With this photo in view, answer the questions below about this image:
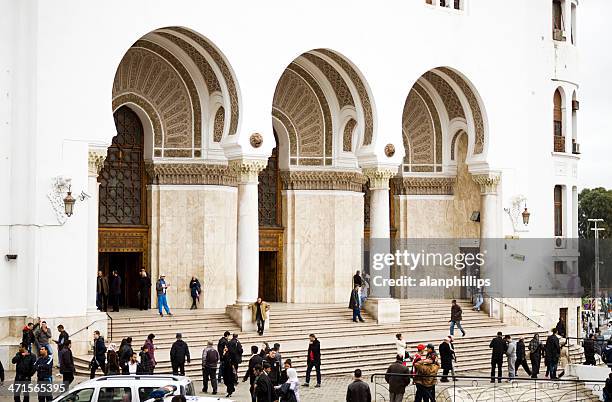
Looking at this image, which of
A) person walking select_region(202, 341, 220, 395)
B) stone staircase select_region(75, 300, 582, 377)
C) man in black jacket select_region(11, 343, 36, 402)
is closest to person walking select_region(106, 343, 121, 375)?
man in black jacket select_region(11, 343, 36, 402)

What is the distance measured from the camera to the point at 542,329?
32.0 metres

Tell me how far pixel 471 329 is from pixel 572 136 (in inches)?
365

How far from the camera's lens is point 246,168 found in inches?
1030

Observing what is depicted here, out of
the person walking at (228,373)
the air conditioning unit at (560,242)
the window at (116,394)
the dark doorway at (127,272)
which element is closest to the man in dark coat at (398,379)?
the person walking at (228,373)

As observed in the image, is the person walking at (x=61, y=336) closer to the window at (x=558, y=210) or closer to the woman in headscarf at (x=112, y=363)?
the woman in headscarf at (x=112, y=363)

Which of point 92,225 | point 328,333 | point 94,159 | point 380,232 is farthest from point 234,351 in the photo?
point 380,232

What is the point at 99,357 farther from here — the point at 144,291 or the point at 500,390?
the point at 500,390

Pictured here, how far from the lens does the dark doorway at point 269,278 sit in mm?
30984

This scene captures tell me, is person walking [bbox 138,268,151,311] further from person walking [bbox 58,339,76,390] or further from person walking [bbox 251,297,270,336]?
person walking [bbox 58,339,76,390]

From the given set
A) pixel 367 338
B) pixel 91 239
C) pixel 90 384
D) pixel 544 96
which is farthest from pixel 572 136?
pixel 90 384

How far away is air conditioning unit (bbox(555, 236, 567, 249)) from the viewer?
34375 millimetres

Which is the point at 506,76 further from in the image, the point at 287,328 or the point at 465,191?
the point at 287,328

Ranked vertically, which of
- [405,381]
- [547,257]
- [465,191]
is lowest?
[405,381]

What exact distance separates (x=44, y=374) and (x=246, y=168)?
9083 millimetres
